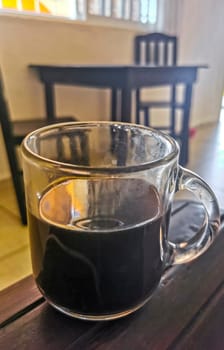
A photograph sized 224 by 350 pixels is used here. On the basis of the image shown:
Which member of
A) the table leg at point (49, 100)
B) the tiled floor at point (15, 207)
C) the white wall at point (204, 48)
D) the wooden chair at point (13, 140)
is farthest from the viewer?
the white wall at point (204, 48)

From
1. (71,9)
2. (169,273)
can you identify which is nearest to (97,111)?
(71,9)

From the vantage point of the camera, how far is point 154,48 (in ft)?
8.38

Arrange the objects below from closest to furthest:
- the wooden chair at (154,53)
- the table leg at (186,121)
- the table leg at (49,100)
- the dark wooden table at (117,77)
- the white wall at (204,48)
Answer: the dark wooden table at (117,77) → the table leg at (49,100) → the table leg at (186,121) → the wooden chair at (154,53) → the white wall at (204,48)

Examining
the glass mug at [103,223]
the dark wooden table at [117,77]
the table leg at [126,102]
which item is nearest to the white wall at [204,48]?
the dark wooden table at [117,77]

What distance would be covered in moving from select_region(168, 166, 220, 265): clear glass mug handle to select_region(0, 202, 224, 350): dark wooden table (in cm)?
6

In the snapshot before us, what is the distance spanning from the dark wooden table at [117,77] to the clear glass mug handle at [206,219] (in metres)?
1.25

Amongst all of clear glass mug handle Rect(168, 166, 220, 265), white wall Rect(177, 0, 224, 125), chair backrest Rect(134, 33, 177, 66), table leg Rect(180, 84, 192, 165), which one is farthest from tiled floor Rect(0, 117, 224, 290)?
clear glass mug handle Rect(168, 166, 220, 265)

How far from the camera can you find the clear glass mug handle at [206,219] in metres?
0.38

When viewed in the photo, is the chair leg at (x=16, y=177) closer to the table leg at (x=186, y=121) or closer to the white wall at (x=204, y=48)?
the table leg at (x=186, y=121)

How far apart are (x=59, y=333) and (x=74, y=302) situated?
0.13 ft

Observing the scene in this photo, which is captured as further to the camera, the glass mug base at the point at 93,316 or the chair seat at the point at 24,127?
the chair seat at the point at 24,127

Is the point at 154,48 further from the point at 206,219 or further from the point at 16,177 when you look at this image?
the point at 206,219

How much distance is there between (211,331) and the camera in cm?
37

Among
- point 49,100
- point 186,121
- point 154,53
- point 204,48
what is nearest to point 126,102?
point 49,100
